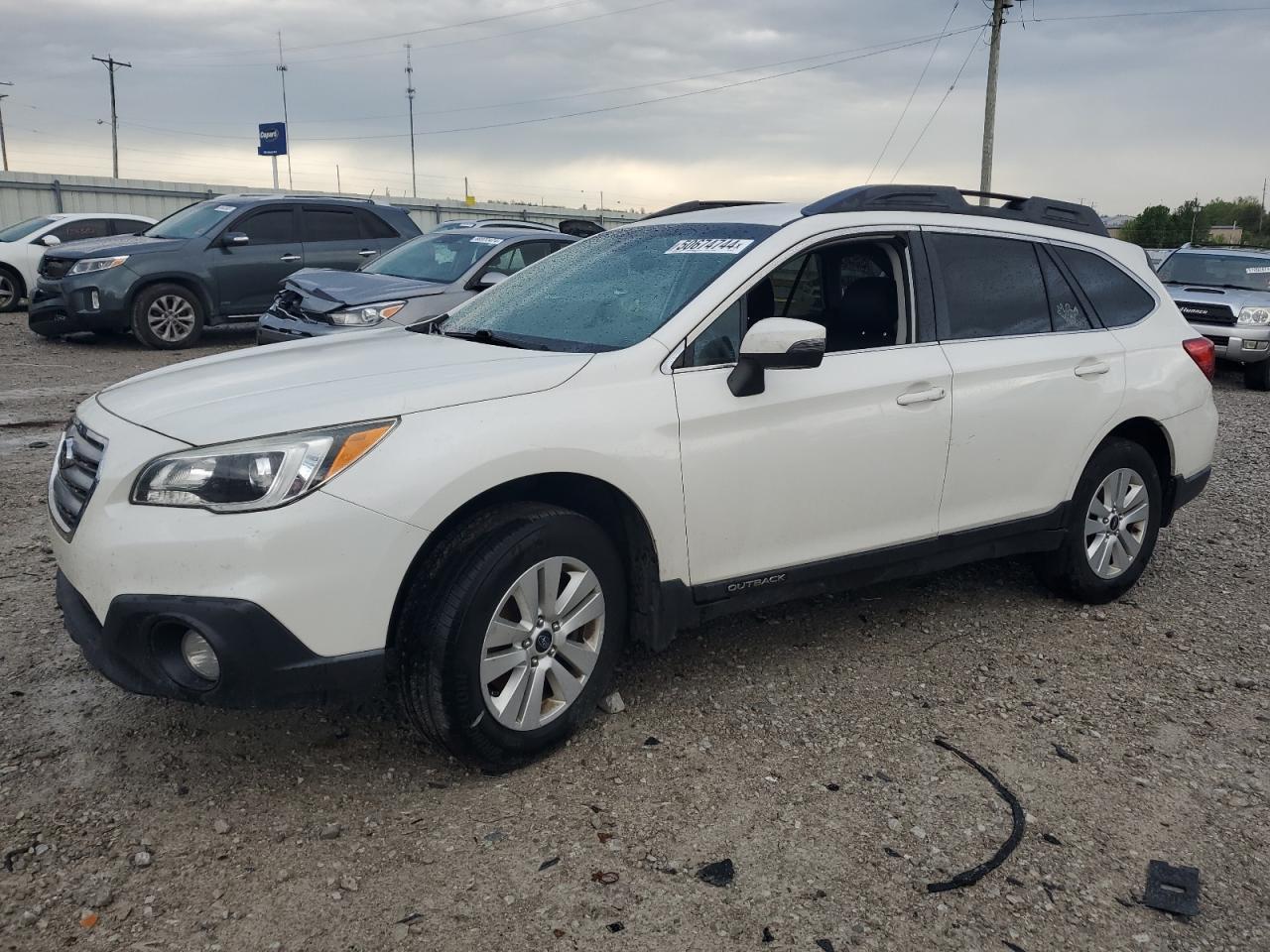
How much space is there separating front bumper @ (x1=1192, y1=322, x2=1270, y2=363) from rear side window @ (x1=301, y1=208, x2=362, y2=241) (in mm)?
10599

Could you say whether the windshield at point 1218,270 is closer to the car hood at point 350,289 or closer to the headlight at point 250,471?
the car hood at point 350,289

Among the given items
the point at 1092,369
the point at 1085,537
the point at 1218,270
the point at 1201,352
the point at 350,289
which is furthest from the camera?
the point at 1218,270

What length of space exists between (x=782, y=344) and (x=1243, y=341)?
38.9 ft

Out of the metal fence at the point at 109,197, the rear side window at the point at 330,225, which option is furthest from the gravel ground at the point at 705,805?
the metal fence at the point at 109,197

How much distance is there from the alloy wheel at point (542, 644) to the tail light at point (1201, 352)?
3.34m

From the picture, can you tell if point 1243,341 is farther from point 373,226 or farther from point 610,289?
point 610,289

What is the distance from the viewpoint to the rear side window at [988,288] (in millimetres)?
4352

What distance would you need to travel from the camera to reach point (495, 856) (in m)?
2.92

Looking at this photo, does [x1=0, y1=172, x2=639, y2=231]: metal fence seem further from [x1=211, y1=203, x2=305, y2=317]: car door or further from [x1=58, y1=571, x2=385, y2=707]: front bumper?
[x1=58, y1=571, x2=385, y2=707]: front bumper

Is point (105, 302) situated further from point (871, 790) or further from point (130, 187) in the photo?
point (130, 187)

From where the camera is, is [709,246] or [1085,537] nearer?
[709,246]

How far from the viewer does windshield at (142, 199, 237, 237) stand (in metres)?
12.7

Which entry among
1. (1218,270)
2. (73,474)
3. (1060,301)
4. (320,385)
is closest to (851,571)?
(1060,301)

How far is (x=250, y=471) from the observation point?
2.85 metres
